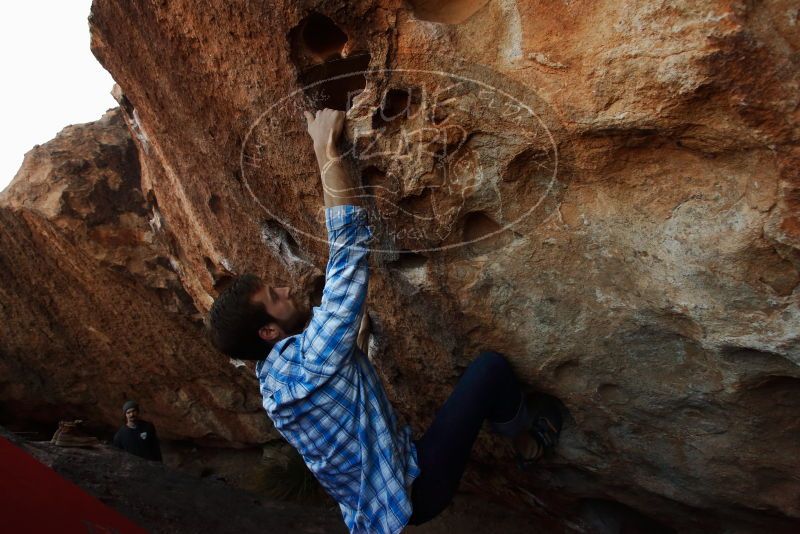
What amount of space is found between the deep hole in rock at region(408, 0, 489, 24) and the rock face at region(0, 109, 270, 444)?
242 cm

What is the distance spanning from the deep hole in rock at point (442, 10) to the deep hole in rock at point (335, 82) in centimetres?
24

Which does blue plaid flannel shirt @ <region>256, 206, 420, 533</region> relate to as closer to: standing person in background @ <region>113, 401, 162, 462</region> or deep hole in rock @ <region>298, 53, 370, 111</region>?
deep hole in rock @ <region>298, 53, 370, 111</region>

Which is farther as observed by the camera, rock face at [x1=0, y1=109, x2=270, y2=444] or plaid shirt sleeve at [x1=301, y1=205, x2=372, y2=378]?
rock face at [x1=0, y1=109, x2=270, y2=444]

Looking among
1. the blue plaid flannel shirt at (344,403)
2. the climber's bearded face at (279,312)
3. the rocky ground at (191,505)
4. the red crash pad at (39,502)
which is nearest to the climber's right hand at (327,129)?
the blue plaid flannel shirt at (344,403)

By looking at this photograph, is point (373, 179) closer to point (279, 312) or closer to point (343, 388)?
point (279, 312)

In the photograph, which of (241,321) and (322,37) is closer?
(241,321)

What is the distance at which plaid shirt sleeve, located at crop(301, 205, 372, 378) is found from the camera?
1.64m

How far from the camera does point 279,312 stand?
187 centimetres

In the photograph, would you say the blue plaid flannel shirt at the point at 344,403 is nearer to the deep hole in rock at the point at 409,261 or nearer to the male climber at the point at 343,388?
the male climber at the point at 343,388

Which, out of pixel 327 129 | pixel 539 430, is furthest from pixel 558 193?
pixel 539 430

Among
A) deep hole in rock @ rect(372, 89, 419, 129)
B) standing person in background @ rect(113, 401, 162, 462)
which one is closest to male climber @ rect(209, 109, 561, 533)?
deep hole in rock @ rect(372, 89, 419, 129)

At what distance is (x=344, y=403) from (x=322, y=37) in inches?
47.7

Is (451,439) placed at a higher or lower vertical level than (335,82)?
lower

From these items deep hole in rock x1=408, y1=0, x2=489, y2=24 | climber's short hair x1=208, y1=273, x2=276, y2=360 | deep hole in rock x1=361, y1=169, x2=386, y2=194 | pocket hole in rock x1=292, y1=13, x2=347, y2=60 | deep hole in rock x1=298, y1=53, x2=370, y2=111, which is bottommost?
climber's short hair x1=208, y1=273, x2=276, y2=360
